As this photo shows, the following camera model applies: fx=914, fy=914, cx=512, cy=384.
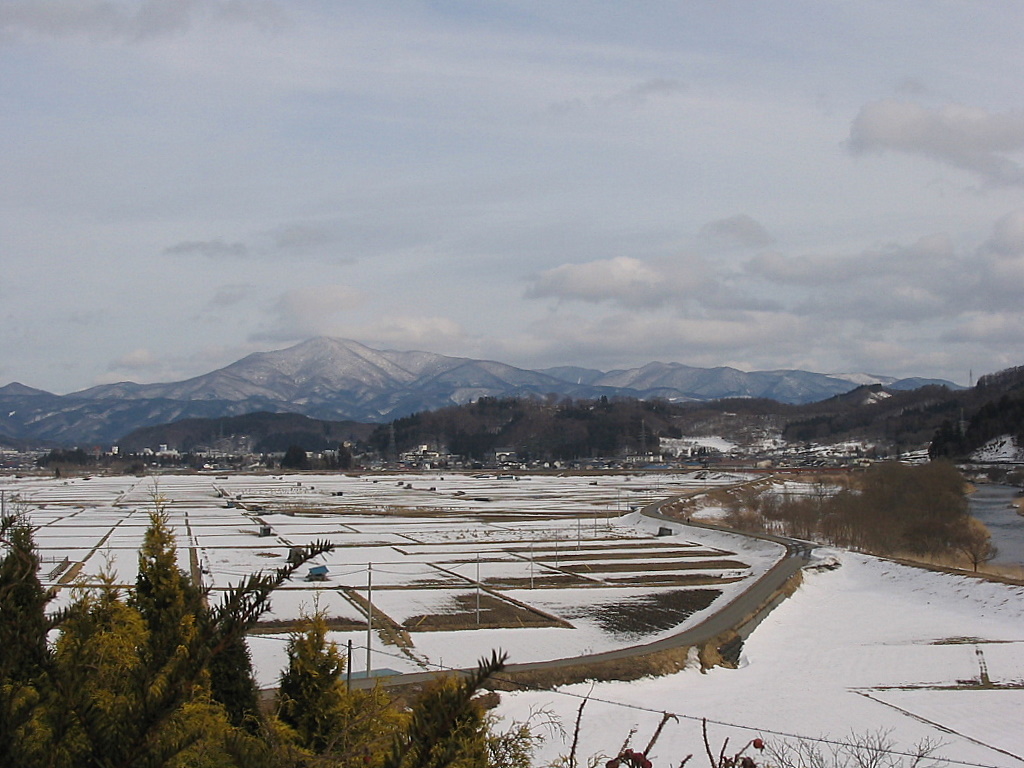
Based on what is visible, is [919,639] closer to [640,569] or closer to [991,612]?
[991,612]

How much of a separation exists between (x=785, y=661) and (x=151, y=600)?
22031 millimetres

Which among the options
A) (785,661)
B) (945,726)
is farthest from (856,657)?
(945,726)

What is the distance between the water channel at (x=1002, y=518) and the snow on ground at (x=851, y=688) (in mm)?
16583

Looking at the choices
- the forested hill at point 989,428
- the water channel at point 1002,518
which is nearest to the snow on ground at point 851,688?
the water channel at point 1002,518

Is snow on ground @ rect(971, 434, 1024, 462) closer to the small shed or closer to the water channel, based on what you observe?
the water channel

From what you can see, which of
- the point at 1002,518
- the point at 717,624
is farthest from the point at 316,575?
the point at 1002,518

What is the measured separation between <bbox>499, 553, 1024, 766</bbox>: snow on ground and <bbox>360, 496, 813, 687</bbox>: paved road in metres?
1.03

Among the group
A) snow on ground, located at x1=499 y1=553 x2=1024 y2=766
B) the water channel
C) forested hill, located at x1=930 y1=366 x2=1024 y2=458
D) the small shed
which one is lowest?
the water channel

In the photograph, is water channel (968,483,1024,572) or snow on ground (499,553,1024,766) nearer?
snow on ground (499,553,1024,766)

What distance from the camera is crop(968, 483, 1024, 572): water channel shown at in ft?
186

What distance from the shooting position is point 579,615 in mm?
35312

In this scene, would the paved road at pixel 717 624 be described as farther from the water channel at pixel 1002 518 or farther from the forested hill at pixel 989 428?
the forested hill at pixel 989 428

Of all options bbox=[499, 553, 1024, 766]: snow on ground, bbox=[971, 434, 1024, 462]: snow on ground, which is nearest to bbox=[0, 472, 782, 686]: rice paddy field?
bbox=[499, 553, 1024, 766]: snow on ground

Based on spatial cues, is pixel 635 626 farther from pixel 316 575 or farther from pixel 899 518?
pixel 899 518
